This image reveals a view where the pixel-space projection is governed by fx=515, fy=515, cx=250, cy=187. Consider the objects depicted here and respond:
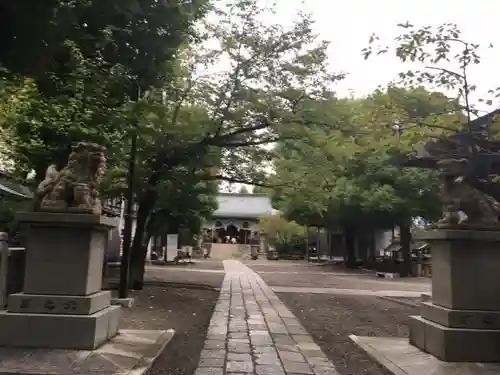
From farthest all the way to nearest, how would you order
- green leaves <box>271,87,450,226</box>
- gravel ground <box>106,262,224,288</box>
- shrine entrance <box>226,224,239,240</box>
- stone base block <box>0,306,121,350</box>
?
shrine entrance <box>226,224,239,240</box>
gravel ground <box>106,262,224,288</box>
green leaves <box>271,87,450,226</box>
stone base block <box>0,306,121,350</box>

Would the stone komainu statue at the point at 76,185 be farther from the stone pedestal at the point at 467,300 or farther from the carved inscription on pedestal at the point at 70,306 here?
the stone pedestal at the point at 467,300

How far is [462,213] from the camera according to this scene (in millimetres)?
6570

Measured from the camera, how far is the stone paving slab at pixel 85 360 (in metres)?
5.14

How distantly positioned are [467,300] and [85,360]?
4485 millimetres

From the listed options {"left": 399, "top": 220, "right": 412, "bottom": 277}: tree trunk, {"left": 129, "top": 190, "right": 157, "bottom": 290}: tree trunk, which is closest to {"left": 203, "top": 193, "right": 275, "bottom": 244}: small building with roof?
{"left": 399, "top": 220, "right": 412, "bottom": 277}: tree trunk

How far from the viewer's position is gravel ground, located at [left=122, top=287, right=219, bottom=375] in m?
6.04

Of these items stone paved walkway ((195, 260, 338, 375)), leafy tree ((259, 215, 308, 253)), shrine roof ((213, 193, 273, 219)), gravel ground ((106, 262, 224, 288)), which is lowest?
stone paved walkway ((195, 260, 338, 375))

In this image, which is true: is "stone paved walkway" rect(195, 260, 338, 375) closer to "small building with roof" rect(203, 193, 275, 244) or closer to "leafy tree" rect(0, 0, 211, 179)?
"leafy tree" rect(0, 0, 211, 179)

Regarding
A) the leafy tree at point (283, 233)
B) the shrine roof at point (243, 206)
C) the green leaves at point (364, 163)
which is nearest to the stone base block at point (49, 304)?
the green leaves at point (364, 163)

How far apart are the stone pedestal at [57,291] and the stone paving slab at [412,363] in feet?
11.3

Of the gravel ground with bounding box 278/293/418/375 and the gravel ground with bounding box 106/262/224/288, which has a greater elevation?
the gravel ground with bounding box 106/262/224/288

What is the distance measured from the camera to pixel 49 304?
6.04 meters

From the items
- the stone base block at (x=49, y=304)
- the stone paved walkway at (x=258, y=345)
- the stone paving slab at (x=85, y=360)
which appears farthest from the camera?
the stone base block at (x=49, y=304)

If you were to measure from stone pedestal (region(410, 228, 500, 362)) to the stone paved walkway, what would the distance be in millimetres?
1443
